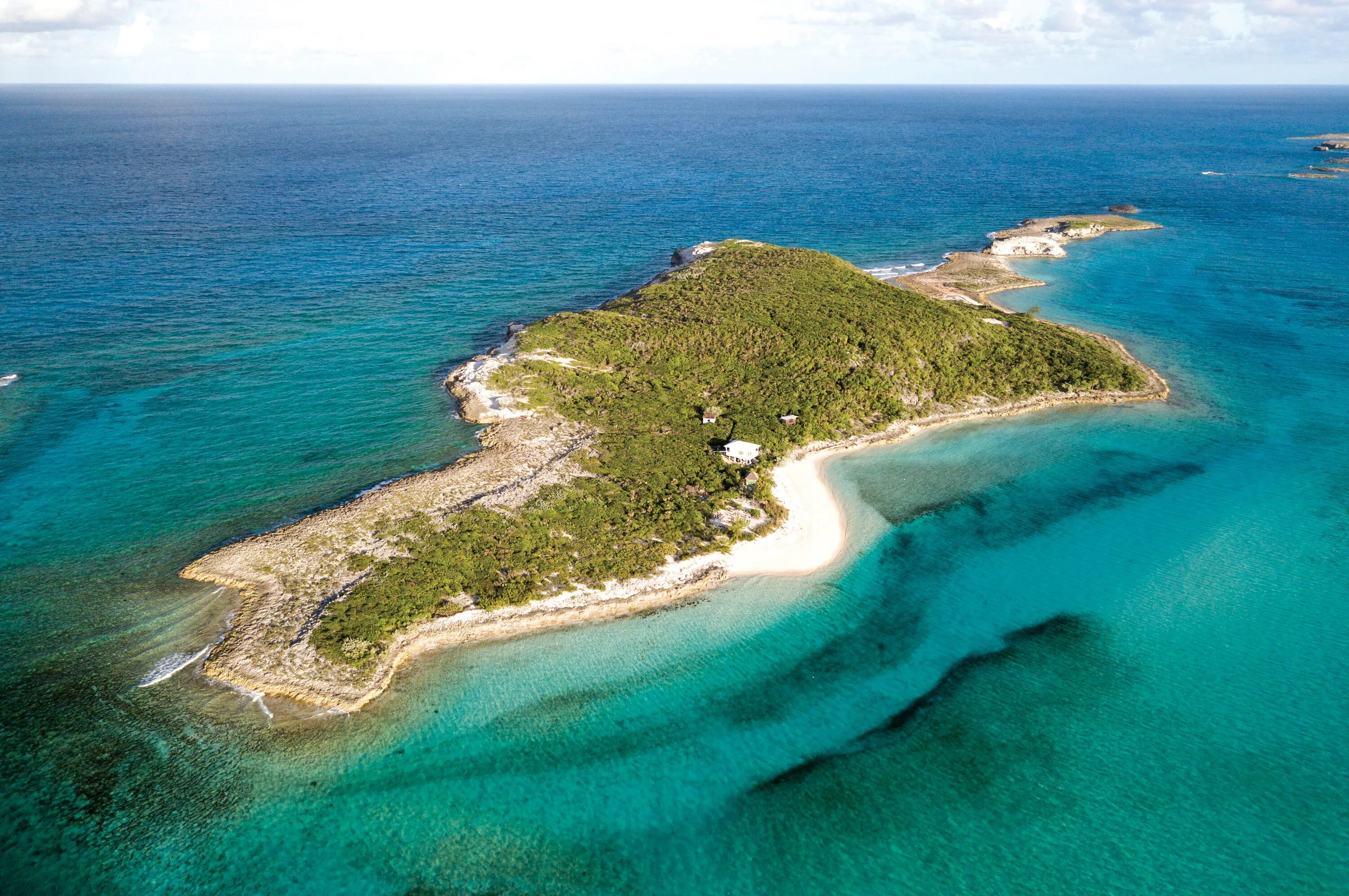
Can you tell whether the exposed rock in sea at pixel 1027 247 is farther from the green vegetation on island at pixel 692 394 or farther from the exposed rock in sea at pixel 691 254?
the exposed rock in sea at pixel 691 254

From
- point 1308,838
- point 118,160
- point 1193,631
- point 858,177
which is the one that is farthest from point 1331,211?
point 118,160

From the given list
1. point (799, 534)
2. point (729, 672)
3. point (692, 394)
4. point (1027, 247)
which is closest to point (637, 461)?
point (692, 394)

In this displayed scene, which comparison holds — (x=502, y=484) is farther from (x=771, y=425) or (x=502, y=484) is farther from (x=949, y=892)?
(x=949, y=892)

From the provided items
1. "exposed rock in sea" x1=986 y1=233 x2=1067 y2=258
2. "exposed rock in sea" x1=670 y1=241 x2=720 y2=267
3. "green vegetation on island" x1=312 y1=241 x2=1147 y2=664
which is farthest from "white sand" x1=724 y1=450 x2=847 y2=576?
"exposed rock in sea" x1=986 y1=233 x2=1067 y2=258

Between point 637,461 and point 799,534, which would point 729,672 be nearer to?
point 799,534

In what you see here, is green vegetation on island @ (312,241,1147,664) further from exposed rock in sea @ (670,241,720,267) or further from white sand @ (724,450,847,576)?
exposed rock in sea @ (670,241,720,267)
